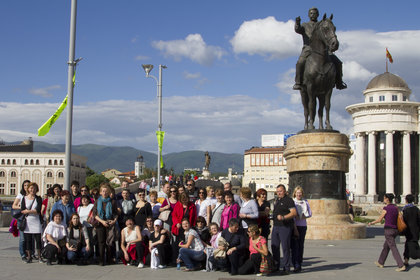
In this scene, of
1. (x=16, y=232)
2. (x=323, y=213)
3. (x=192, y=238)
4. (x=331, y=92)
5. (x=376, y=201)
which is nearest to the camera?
(x=192, y=238)

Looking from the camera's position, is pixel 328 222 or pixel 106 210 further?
pixel 328 222

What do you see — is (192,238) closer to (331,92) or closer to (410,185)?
(331,92)

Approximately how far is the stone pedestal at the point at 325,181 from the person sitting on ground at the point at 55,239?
23.9 ft

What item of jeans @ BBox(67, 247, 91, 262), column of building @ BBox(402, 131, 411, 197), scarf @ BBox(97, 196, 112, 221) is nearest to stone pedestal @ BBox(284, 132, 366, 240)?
scarf @ BBox(97, 196, 112, 221)

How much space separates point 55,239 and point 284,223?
457 cm

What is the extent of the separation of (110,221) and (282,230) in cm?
348

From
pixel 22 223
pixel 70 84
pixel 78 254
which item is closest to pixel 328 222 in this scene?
pixel 78 254

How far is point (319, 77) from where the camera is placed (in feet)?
54.3

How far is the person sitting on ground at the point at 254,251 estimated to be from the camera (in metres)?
9.84

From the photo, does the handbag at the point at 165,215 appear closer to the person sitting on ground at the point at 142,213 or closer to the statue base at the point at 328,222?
the person sitting on ground at the point at 142,213

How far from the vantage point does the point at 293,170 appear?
16.5 m

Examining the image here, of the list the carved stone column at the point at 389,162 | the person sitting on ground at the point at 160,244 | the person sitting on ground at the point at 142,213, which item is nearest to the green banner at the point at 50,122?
the person sitting on ground at the point at 142,213

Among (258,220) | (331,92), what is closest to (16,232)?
(258,220)

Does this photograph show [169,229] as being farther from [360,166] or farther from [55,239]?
[360,166]
